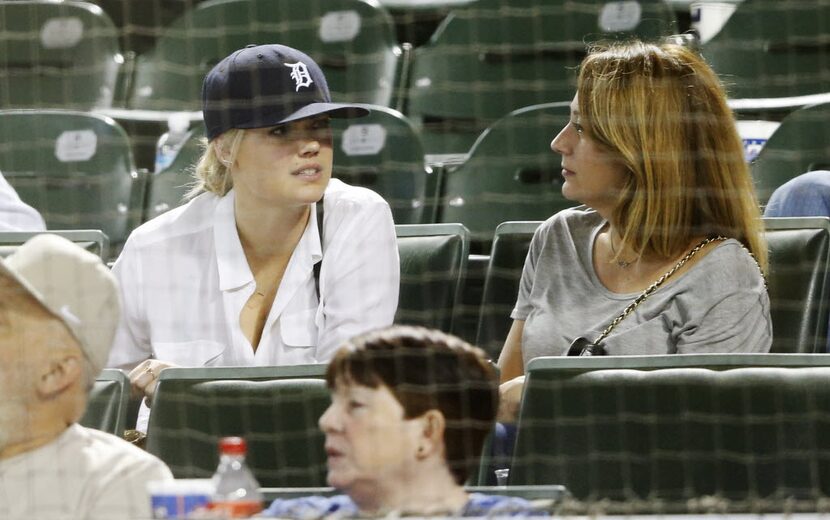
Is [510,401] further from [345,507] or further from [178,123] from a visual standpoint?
[178,123]

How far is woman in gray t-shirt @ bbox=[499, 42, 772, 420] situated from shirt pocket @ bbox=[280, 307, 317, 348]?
348 mm

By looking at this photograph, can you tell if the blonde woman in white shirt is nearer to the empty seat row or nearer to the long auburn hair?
the long auburn hair

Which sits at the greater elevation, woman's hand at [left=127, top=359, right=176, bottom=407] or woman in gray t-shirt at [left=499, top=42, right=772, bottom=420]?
woman in gray t-shirt at [left=499, top=42, right=772, bottom=420]

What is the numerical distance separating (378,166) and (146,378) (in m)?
1.08

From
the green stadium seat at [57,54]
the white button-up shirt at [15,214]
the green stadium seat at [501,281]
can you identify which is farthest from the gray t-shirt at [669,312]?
the green stadium seat at [57,54]

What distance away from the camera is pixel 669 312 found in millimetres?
2275

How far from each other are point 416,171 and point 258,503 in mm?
1691

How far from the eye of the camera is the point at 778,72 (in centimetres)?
366

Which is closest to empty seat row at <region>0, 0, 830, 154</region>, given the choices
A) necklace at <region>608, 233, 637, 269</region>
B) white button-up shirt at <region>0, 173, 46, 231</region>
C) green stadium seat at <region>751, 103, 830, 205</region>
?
green stadium seat at <region>751, 103, 830, 205</region>

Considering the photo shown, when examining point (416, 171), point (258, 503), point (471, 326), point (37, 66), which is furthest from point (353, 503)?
point (37, 66)

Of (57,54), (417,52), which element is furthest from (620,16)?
(57,54)

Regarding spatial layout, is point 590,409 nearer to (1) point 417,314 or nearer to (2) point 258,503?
(2) point 258,503

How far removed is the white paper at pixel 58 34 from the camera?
3965 mm

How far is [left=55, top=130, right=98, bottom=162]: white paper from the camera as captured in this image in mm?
3438
